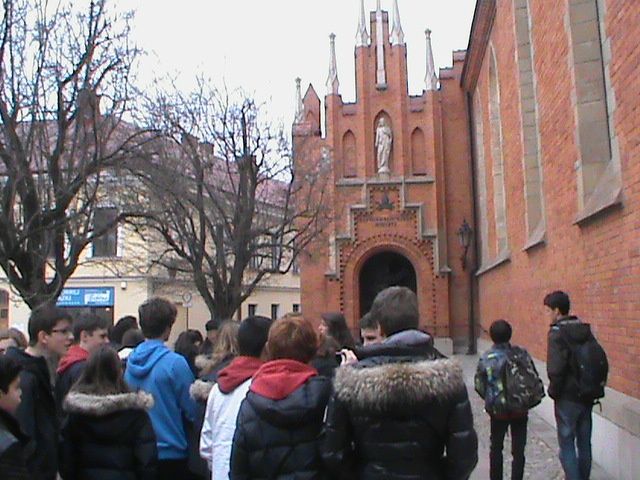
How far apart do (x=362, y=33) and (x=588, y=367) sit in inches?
967

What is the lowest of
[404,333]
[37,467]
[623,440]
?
[623,440]

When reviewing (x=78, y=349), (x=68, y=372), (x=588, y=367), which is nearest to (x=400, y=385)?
(x=68, y=372)

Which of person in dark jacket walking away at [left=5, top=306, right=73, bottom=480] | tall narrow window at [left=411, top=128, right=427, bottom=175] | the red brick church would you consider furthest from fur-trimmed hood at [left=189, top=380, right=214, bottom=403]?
tall narrow window at [left=411, top=128, right=427, bottom=175]

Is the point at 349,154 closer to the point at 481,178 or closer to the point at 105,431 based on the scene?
the point at 481,178

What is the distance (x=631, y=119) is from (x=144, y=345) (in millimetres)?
4894

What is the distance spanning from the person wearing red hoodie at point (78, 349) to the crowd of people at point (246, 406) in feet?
0.03

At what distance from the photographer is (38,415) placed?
3.84 metres

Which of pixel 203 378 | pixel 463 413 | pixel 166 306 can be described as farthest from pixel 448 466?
pixel 166 306

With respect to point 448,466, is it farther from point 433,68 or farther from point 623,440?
point 433,68

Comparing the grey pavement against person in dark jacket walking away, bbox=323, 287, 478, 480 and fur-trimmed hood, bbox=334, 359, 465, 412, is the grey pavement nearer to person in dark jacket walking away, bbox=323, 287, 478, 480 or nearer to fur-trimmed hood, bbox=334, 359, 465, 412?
person in dark jacket walking away, bbox=323, 287, 478, 480

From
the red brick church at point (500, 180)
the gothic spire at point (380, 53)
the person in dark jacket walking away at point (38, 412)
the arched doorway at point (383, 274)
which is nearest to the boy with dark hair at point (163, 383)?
the person in dark jacket walking away at point (38, 412)

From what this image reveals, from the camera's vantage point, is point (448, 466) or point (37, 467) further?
point (37, 467)

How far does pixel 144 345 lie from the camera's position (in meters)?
4.75

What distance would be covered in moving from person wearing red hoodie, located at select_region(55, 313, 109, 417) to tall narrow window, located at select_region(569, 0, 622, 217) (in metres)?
6.03
